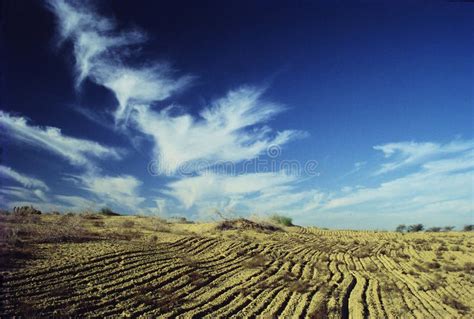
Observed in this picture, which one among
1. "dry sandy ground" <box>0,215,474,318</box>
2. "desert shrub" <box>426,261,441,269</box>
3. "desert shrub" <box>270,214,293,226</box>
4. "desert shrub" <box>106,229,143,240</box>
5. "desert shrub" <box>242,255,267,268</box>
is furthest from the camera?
"desert shrub" <box>270,214,293,226</box>

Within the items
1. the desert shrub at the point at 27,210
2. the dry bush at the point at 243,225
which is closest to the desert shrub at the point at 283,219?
the dry bush at the point at 243,225

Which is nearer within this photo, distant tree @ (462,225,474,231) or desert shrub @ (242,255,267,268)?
desert shrub @ (242,255,267,268)

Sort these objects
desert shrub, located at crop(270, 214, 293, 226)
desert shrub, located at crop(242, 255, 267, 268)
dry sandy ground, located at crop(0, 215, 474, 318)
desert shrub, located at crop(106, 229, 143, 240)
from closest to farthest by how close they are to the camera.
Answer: dry sandy ground, located at crop(0, 215, 474, 318) < desert shrub, located at crop(242, 255, 267, 268) < desert shrub, located at crop(106, 229, 143, 240) < desert shrub, located at crop(270, 214, 293, 226)

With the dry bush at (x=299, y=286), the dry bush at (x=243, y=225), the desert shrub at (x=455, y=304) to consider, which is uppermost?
the dry bush at (x=243, y=225)

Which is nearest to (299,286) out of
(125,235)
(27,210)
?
(125,235)

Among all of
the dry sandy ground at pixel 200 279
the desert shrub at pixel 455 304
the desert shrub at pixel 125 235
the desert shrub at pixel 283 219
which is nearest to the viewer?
the dry sandy ground at pixel 200 279

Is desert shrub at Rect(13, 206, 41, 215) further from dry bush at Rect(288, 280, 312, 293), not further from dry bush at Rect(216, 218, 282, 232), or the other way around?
dry bush at Rect(288, 280, 312, 293)

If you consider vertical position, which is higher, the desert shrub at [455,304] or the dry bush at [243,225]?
the dry bush at [243,225]

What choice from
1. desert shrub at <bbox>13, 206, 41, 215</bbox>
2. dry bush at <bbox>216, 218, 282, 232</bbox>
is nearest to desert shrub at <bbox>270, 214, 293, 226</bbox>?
dry bush at <bbox>216, 218, 282, 232</bbox>

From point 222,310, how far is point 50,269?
3.69 metres

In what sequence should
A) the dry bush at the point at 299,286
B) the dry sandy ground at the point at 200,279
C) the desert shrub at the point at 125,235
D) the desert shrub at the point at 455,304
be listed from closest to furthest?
the dry sandy ground at the point at 200,279
the desert shrub at the point at 455,304
the dry bush at the point at 299,286
the desert shrub at the point at 125,235

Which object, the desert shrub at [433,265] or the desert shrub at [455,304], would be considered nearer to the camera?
the desert shrub at [455,304]

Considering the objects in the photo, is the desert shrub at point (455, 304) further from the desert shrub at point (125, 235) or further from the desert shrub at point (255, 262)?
the desert shrub at point (125, 235)

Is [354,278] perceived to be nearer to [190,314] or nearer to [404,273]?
[404,273]
